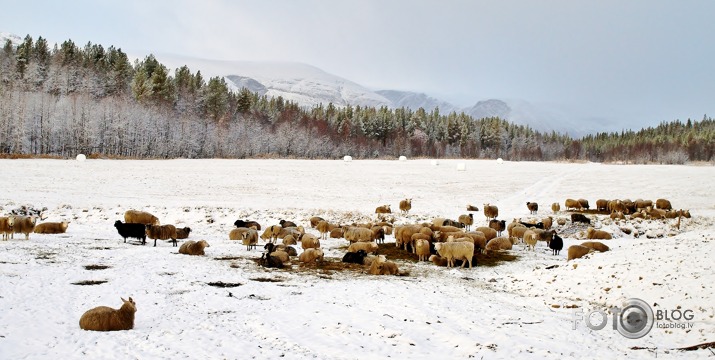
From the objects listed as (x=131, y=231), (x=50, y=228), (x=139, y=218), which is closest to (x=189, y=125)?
(x=139, y=218)

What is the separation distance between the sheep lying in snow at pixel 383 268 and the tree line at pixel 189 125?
233 ft

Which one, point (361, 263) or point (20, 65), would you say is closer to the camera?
point (361, 263)

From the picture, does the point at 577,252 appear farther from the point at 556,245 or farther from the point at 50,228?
the point at 50,228

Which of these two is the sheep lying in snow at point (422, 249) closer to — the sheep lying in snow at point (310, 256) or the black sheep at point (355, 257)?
the black sheep at point (355, 257)

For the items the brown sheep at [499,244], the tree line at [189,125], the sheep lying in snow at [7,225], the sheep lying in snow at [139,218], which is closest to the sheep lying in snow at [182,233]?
the sheep lying in snow at [139,218]

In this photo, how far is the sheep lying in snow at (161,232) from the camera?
789 inches

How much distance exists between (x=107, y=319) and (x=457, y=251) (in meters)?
12.3

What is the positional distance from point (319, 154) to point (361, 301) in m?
110

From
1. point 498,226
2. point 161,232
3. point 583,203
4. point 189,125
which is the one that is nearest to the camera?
point 161,232

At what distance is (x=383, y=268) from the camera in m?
15.7

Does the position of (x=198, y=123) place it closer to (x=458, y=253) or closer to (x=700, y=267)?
(x=458, y=253)

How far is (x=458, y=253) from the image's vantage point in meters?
17.2

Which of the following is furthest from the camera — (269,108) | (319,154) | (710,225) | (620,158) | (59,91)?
(620,158)

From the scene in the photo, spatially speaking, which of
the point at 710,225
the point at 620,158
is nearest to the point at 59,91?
the point at 710,225
